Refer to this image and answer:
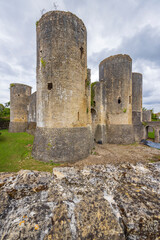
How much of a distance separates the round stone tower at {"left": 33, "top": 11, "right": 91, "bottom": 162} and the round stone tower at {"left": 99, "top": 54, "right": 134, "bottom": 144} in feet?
26.8

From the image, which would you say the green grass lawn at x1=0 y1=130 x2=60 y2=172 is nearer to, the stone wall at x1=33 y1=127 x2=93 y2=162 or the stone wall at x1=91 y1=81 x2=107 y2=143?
the stone wall at x1=33 y1=127 x2=93 y2=162

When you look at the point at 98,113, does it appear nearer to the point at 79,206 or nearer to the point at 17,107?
the point at 79,206

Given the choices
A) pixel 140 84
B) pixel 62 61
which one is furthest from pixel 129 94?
pixel 62 61

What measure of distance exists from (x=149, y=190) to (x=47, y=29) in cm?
1168

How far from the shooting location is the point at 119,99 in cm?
1558

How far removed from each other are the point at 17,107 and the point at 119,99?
1843cm

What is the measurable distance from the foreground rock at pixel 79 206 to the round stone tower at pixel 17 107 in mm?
19721

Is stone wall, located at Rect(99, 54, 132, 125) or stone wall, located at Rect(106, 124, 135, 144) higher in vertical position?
stone wall, located at Rect(99, 54, 132, 125)

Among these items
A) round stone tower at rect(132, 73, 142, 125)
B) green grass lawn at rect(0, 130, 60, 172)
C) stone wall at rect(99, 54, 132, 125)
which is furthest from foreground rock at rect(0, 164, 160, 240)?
round stone tower at rect(132, 73, 142, 125)

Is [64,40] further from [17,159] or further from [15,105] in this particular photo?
[15,105]

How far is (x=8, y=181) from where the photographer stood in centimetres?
247

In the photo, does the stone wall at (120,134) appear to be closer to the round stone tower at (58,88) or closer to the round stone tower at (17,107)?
the round stone tower at (58,88)

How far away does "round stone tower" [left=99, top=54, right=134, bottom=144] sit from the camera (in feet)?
49.6

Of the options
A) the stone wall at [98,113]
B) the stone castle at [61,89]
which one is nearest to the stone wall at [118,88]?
the stone wall at [98,113]
